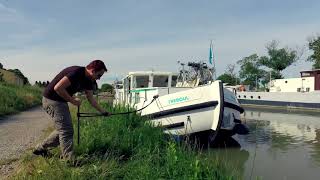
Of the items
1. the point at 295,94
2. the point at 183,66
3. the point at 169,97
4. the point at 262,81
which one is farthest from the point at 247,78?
→ the point at 169,97

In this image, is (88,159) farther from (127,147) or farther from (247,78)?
(247,78)

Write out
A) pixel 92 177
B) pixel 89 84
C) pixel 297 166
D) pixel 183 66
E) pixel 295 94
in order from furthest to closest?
1. pixel 295 94
2. pixel 183 66
3. pixel 297 166
4. pixel 89 84
5. pixel 92 177

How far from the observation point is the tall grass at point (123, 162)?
5.56 m

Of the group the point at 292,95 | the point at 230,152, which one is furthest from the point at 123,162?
the point at 292,95

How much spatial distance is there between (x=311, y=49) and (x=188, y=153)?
6185cm

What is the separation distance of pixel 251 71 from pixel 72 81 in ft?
243

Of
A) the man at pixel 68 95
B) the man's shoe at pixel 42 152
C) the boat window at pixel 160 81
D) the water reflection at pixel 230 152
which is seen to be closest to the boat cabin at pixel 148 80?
the boat window at pixel 160 81

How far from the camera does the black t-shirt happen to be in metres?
5.81

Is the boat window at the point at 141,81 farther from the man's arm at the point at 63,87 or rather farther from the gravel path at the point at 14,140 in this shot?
the man's arm at the point at 63,87

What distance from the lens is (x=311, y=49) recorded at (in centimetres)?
6456

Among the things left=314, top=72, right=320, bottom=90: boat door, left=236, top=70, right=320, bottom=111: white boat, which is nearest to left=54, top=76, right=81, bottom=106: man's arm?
left=236, top=70, right=320, bottom=111: white boat

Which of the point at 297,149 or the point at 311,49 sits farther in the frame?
the point at 311,49

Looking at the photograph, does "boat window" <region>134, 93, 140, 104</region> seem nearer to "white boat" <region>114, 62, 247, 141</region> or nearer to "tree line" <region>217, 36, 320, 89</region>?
"white boat" <region>114, 62, 247, 141</region>

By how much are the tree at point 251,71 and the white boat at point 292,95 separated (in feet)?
103
